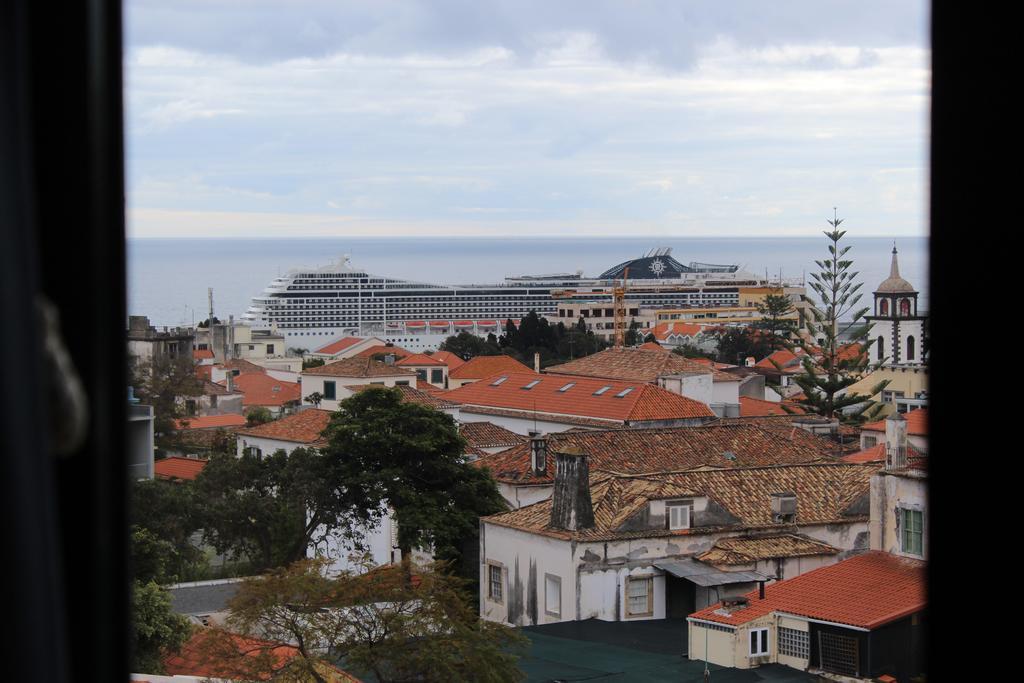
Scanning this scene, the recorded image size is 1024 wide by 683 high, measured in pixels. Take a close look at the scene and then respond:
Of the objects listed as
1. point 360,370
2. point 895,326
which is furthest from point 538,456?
point 895,326

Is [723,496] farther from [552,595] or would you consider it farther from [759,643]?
[759,643]

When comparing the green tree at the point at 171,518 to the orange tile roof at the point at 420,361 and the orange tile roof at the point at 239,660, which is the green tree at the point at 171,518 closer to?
the orange tile roof at the point at 239,660

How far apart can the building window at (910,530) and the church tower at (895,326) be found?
1714cm

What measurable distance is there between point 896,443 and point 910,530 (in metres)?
0.62

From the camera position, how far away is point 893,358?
1064 inches

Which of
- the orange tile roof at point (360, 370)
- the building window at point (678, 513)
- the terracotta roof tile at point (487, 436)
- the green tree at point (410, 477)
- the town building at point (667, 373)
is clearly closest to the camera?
the building window at point (678, 513)

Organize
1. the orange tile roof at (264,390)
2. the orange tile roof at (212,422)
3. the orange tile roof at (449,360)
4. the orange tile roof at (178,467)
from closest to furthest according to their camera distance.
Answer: the orange tile roof at (178,467) < the orange tile roof at (212,422) < the orange tile roof at (264,390) < the orange tile roof at (449,360)

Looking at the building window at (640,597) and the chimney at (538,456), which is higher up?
the chimney at (538,456)

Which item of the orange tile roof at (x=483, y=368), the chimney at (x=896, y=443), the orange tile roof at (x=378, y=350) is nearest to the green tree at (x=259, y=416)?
the orange tile roof at (x=483, y=368)

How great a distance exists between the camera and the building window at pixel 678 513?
11422 mm

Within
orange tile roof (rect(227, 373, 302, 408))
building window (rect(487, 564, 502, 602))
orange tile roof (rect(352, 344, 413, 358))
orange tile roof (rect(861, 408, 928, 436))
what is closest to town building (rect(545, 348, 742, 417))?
orange tile roof (rect(861, 408, 928, 436))

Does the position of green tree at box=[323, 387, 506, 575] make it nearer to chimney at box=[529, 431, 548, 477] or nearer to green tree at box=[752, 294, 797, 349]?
chimney at box=[529, 431, 548, 477]

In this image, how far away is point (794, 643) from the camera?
9.28 metres
